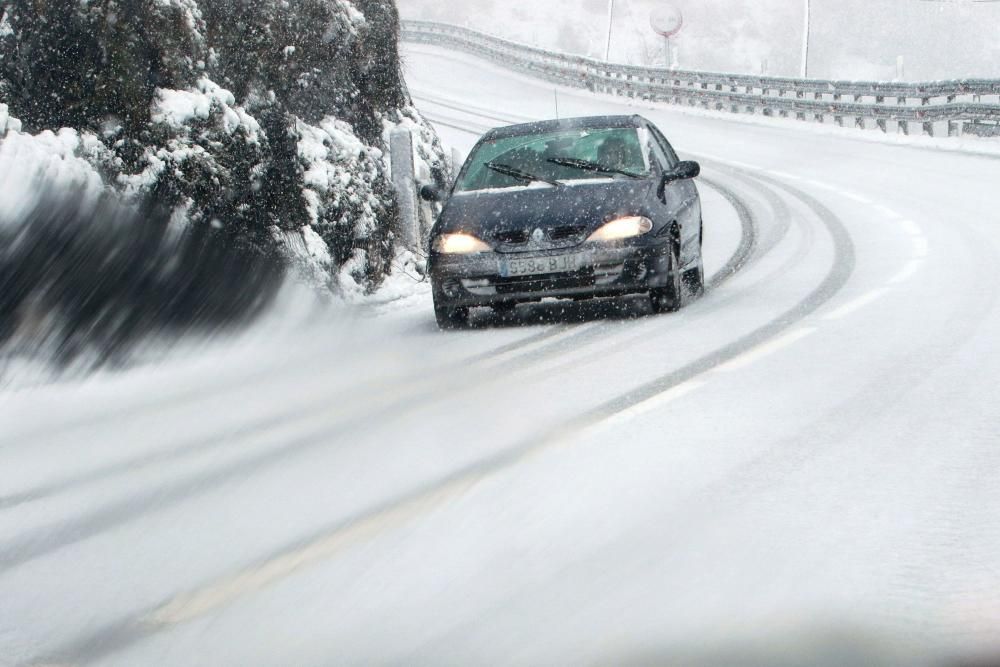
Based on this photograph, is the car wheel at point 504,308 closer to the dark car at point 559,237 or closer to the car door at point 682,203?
the dark car at point 559,237

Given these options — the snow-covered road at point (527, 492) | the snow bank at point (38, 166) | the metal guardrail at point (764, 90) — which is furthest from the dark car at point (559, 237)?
the metal guardrail at point (764, 90)

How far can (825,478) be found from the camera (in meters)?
5.11

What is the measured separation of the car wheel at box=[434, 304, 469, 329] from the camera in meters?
10.4

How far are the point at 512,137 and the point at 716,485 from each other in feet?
22.3

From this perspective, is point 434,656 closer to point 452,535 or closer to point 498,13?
point 452,535

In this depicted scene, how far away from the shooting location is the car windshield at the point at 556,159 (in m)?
11.0

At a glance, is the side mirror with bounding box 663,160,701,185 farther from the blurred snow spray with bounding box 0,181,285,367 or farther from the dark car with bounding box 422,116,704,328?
the blurred snow spray with bounding box 0,181,285,367

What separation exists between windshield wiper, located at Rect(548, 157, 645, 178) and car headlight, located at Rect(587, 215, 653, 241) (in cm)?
85

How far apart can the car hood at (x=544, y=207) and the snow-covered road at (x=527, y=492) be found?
2.51 ft

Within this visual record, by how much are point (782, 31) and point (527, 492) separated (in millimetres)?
128531

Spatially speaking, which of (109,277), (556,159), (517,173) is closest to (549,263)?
(517,173)

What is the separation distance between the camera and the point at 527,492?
16.8 ft

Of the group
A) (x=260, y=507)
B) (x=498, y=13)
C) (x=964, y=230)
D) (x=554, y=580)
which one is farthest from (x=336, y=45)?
(x=498, y=13)

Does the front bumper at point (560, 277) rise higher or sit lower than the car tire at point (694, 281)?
higher
